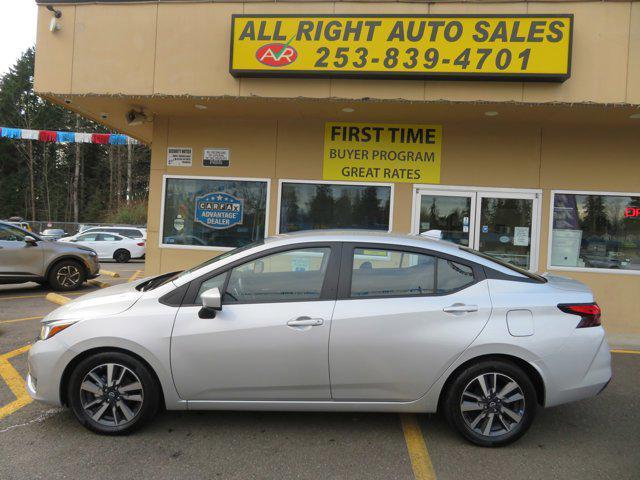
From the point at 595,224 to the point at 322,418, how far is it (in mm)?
6132

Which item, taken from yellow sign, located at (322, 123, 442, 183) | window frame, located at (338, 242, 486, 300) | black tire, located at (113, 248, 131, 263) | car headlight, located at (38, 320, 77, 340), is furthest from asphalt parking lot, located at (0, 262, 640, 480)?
black tire, located at (113, 248, 131, 263)

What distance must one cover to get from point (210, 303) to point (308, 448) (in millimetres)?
1253

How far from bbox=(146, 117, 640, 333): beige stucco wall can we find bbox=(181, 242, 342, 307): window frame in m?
4.53

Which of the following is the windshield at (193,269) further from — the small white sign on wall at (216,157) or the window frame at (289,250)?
the small white sign on wall at (216,157)


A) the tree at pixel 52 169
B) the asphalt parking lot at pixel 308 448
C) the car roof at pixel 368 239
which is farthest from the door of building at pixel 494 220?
the tree at pixel 52 169

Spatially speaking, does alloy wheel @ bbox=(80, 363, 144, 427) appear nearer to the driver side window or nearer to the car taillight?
the car taillight

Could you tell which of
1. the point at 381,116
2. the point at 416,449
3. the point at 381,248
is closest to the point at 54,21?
the point at 381,116

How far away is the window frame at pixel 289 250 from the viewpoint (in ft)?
11.8

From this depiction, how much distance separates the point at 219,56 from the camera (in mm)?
7191

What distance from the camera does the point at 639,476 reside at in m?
3.20

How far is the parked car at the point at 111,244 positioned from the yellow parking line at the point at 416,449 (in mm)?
18274

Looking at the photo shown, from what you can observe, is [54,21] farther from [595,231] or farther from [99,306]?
[595,231]

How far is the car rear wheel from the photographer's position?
20.0 m

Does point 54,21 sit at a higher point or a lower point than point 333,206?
higher
